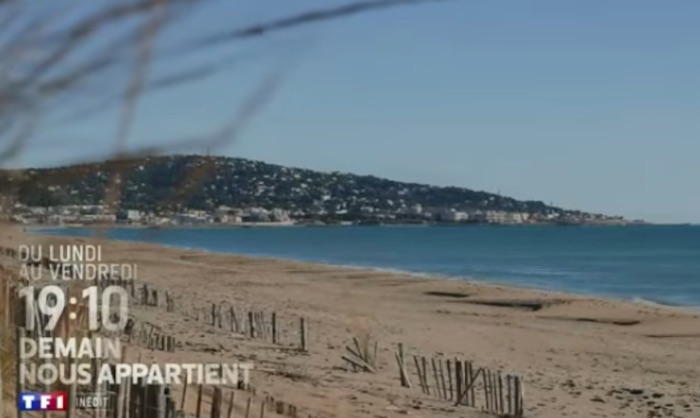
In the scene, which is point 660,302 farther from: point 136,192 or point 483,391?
point 136,192

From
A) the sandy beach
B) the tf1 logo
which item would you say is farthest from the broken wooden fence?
the tf1 logo

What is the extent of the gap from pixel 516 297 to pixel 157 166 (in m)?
35.1

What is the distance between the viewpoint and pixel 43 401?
150 inches

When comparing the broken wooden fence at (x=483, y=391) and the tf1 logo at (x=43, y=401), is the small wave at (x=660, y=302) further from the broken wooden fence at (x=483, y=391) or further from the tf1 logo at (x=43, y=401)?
the tf1 logo at (x=43, y=401)

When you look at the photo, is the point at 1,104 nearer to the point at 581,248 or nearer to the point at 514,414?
the point at 514,414

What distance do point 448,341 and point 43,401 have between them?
19.3 m

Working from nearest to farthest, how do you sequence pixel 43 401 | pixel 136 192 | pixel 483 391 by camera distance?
1. pixel 136 192
2. pixel 43 401
3. pixel 483 391

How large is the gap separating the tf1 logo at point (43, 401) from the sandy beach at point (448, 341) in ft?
2.43

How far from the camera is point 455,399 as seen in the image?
42.5ft

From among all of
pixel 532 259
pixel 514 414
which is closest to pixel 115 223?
pixel 514 414

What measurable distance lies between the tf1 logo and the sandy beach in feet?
2.43

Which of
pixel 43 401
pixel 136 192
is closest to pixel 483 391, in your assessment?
pixel 43 401

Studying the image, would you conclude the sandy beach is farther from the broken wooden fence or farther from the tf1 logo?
the tf1 logo

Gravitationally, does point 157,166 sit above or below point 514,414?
above
